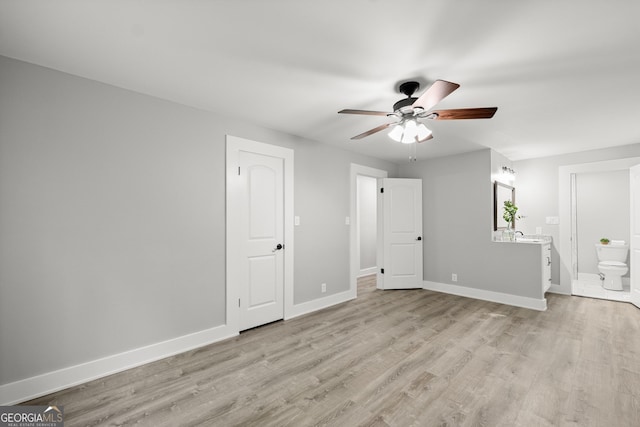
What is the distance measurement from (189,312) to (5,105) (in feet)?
7.08

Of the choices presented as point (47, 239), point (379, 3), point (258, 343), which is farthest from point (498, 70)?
point (47, 239)

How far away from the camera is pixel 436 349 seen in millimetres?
2729

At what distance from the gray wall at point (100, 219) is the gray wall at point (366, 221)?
3.81 m

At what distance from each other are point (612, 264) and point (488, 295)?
8.39 ft

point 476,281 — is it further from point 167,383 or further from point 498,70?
point 167,383

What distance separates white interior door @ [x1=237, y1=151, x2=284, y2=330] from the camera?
10.7 ft

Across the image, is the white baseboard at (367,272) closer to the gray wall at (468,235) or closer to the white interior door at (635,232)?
the gray wall at (468,235)

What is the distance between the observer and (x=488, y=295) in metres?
4.41

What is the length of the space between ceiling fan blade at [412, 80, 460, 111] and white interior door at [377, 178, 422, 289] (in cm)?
309

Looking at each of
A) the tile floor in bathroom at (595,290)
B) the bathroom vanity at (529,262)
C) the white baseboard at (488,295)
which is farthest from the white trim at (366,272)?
the tile floor in bathroom at (595,290)

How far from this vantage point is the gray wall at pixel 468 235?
416 centimetres

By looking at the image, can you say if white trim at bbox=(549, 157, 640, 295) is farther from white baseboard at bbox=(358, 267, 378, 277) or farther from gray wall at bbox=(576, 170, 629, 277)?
white baseboard at bbox=(358, 267, 378, 277)

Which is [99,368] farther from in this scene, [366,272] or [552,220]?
[552,220]

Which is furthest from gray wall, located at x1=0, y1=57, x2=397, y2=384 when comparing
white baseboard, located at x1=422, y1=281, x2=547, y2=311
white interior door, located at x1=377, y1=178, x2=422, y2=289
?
white baseboard, located at x1=422, y1=281, x2=547, y2=311
